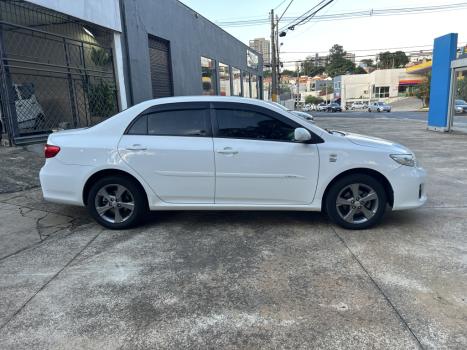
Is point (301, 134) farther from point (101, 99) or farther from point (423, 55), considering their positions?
point (423, 55)

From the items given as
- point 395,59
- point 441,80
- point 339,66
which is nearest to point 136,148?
point 441,80

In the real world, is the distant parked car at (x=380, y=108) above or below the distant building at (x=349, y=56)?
below

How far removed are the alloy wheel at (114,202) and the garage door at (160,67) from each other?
10558mm

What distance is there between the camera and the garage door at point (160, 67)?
14.6 meters

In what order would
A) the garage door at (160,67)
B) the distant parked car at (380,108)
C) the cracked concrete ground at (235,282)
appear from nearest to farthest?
the cracked concrete ground at (235,282)
the garage door at (160,67)
the distant parked car at (380,108)

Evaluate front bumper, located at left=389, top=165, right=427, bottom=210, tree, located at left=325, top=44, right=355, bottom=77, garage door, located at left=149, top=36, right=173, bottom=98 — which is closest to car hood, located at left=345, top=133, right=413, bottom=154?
front bumper, located at left=389, top=165, right=427, bottom=210

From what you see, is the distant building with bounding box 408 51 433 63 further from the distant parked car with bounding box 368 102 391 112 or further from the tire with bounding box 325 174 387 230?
the tire with bounding box 325 174 387 230

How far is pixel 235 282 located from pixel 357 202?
1963 millimetres

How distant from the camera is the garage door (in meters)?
14.6

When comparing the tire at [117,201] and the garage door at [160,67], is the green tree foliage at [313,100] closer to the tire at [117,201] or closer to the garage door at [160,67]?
the garage door at [160,67]

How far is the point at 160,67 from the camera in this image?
50.1ft

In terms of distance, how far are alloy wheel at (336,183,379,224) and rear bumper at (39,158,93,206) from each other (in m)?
3.11

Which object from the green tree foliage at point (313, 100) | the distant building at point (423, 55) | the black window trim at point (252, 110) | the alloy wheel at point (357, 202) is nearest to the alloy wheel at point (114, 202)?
the black window trim at point (252, 110)

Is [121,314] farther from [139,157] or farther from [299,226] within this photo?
[299,226]
